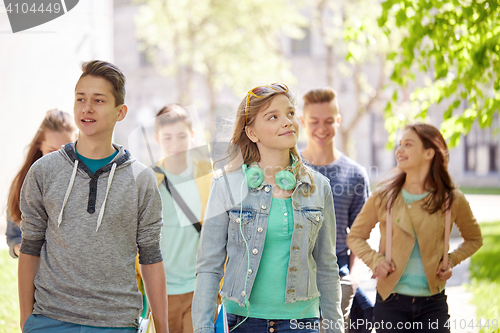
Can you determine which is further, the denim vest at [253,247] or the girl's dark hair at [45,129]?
the girl's dark hair at [45,129]

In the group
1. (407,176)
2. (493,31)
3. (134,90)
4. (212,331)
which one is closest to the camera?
(212,331)

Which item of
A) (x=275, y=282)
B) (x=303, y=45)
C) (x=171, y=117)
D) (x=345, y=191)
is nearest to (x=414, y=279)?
(x=345, y=191)

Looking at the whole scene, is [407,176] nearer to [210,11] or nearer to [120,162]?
[120,162]

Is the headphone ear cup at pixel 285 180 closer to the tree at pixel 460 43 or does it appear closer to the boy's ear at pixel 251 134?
the boy's ear at pixel 251 134

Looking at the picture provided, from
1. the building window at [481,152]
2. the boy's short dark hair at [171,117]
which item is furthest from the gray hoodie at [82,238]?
the building window at [481,152]

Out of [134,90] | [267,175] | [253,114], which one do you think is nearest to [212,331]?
[267,175]

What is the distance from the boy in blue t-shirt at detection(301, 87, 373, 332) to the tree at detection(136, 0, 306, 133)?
16.0 metres

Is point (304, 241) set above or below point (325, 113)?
below

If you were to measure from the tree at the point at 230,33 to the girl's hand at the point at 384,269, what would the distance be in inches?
670

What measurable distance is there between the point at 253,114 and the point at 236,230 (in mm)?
654

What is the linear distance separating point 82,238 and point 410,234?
2.39 m

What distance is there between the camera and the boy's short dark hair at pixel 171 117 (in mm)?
4285

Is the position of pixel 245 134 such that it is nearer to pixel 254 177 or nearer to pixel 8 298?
pixel 254 177

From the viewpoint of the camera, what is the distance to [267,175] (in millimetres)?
2990
